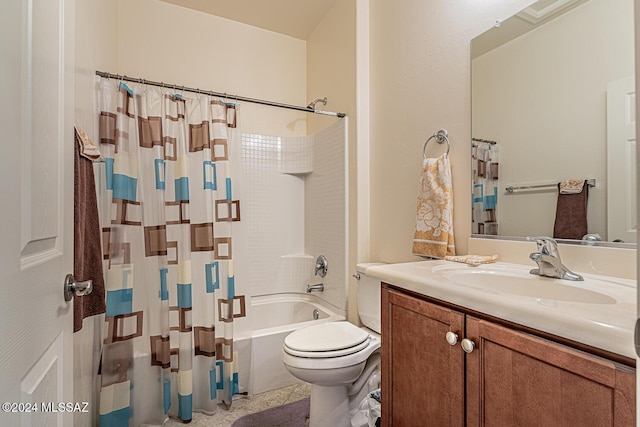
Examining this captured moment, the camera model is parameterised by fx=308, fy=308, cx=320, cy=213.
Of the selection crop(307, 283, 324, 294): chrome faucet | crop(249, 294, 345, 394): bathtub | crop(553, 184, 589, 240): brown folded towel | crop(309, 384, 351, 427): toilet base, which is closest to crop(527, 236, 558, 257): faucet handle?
crop(553, 184, 589, 240): brown folded towel

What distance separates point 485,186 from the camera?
1338 millimetres

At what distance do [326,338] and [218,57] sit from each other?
2.38 m

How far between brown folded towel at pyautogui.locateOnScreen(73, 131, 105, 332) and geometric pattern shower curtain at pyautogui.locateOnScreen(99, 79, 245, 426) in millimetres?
481

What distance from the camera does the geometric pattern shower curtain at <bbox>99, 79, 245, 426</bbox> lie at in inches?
62.0

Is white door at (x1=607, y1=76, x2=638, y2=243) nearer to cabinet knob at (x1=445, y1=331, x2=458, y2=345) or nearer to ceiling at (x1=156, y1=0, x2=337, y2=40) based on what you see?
cabinet knob at (x1=445, y1=331, x2=458, y2=345)

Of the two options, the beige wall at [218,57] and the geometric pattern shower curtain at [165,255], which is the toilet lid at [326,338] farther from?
the beige wall at [218,57]

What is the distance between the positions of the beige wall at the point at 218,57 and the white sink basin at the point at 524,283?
2075mm

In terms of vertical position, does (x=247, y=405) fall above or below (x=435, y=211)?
below

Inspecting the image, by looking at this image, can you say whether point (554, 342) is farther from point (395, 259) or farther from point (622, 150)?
point (395, 259)


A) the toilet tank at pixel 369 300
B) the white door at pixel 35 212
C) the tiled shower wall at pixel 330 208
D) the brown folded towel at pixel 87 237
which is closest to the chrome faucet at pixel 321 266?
the tiled shower wall at pixel 330 208

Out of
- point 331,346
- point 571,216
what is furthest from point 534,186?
point 331,346

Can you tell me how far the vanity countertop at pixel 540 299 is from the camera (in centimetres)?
54

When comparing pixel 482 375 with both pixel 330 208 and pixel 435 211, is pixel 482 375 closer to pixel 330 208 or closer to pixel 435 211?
pixel 435 211

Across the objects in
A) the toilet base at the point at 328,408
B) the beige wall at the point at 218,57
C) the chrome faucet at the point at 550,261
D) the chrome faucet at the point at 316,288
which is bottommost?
the toilet base at the point at 328,408
